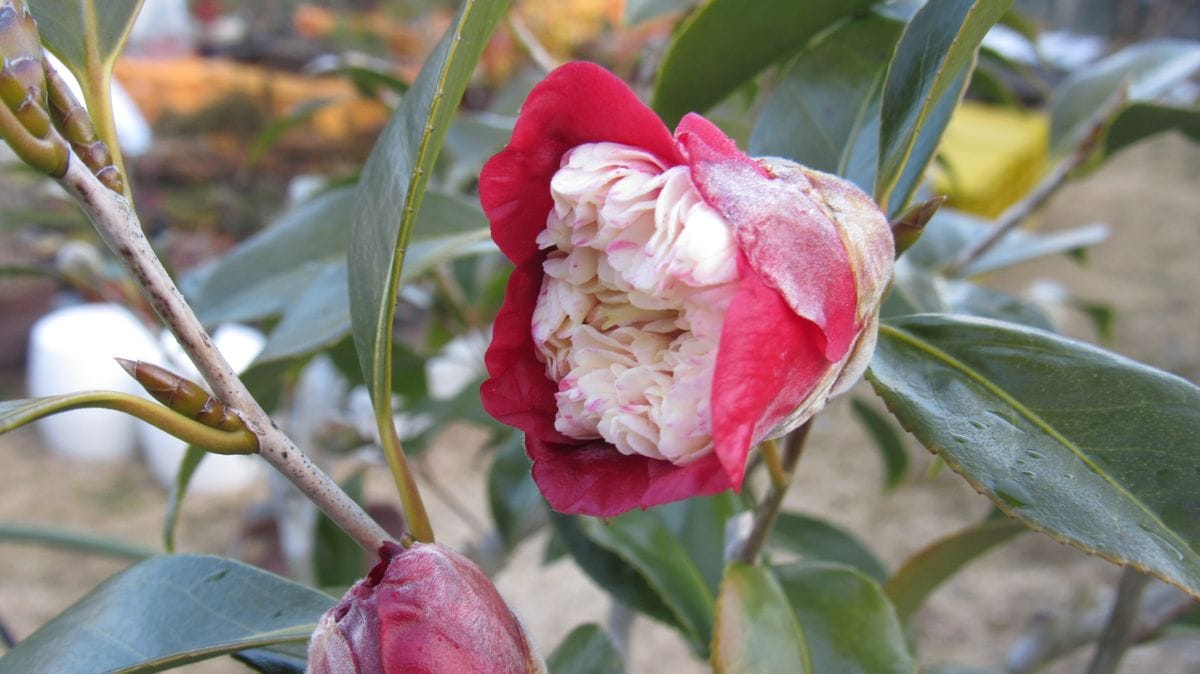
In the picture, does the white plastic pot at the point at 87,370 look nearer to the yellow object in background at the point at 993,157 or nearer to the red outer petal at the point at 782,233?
the red outer petal at the point at 782,233

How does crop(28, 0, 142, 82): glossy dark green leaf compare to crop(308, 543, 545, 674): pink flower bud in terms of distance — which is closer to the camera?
crop(308, 543, 545, 674): pink flower bud

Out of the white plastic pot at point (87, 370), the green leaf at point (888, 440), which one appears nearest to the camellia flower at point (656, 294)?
the green leaf at point (888, 440)

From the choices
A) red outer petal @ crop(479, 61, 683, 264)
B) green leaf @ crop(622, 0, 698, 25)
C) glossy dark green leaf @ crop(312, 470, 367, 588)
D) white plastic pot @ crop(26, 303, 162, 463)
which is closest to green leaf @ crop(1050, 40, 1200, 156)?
green leaf @ crop(622, 0, 698, 25)

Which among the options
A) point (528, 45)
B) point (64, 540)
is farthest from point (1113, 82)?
point (64, 540)

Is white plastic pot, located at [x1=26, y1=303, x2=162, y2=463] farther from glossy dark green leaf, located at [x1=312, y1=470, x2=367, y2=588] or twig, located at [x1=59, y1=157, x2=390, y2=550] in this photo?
twig, located at [x1=59, y1=157, x2=390, y2=550]

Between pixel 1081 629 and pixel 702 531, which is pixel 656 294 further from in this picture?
pixel 1081 629

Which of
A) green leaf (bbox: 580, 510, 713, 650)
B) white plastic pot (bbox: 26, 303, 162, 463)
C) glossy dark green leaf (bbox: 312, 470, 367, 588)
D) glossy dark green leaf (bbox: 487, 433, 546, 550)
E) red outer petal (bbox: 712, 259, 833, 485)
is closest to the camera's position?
red outer petal (bbox: 712, 259, 833, 485)

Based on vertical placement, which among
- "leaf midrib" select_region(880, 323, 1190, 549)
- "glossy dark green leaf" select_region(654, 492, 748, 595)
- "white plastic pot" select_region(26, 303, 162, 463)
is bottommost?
"white plastic pot" select_region(26, 303, 162, 463)
